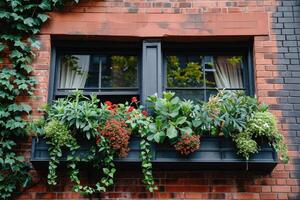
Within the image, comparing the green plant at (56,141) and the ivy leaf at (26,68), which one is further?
the ivy leaf at (26,68)

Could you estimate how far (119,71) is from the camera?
23.8ft

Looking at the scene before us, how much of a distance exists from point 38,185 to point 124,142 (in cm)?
129

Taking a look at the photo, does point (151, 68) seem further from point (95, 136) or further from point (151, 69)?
point (95, 136)

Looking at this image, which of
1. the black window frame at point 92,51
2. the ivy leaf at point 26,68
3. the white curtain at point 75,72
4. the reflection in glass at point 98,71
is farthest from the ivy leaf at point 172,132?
the ivy leaf at point 26,68

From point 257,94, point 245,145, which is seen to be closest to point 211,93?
point 257,94

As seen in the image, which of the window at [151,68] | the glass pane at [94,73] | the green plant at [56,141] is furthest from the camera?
Result: the glass pane at [94,73]

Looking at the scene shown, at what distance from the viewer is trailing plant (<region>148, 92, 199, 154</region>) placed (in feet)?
19.7

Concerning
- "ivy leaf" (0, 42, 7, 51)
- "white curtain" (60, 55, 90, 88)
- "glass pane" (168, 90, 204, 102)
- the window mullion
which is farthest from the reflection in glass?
"ivy leaf" (0, 42, 7, 51)

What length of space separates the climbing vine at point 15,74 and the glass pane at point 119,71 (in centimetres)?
102

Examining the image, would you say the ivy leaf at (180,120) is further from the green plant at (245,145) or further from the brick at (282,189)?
the brick at (282,189)

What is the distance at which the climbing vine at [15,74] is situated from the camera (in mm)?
6309

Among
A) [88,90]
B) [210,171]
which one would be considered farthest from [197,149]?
[88,90]

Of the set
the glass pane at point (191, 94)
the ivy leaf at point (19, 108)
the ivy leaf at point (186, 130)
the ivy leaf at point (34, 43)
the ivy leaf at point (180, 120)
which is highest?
the ivy leaf at point (34, 43)

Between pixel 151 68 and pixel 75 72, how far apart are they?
1.13 m
